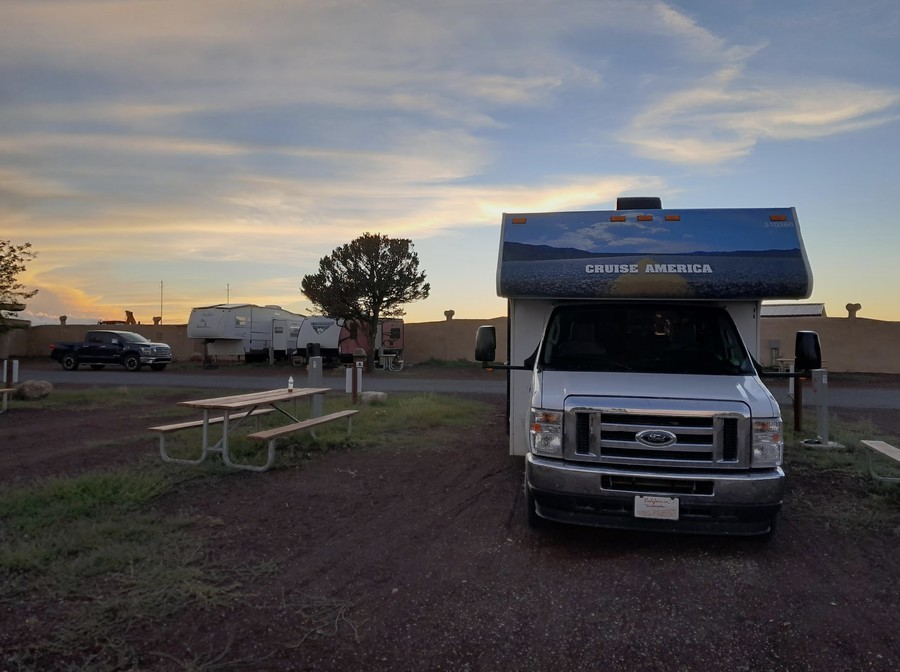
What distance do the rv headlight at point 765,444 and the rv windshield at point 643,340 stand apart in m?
1.02

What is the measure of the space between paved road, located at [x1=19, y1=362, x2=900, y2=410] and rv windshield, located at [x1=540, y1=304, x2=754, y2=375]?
11.9 meters

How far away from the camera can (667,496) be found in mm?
4902

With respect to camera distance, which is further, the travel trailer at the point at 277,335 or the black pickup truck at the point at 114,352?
the travel trailer at the point at 277,335

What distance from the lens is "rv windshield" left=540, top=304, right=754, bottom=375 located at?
19.8ft

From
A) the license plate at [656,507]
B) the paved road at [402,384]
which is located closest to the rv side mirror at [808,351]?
the license plate at [656,507]

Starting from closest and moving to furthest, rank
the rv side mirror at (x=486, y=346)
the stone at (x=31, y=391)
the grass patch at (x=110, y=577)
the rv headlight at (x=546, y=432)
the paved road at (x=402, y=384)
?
the grass patch at (x=110, y=577)
the rv headlight at (x=546, y=432)
the rv side mirror at (x=486, y=346)
the stone at (x=31, y=391)
the paved road at (x=402, y=384)

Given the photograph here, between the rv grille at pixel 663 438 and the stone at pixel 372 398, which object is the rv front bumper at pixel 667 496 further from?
the stone at pixel 372 398

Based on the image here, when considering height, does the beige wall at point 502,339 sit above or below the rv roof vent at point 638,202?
below

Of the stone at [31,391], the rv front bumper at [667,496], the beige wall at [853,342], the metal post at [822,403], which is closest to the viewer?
the rv front bumper at [667,496]

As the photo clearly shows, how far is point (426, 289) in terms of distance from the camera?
2884 centimetres

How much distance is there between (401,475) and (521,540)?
97.5 inches

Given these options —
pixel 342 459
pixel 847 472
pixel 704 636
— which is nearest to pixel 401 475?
pixel 342 459

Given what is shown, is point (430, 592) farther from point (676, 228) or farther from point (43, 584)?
point (676, 228)

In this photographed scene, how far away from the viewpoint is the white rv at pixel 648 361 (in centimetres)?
495
